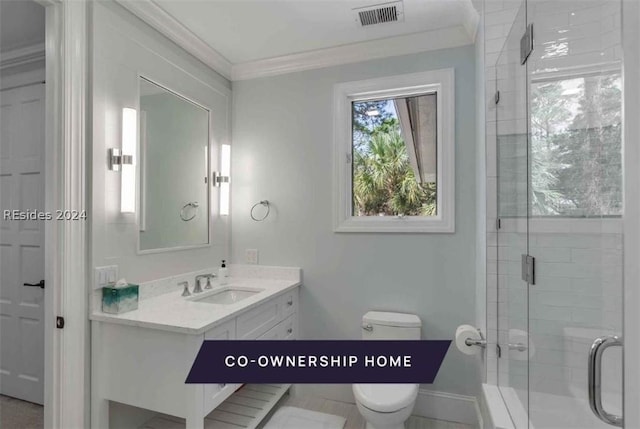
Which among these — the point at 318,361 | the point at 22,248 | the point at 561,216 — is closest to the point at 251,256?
the point at 318,361

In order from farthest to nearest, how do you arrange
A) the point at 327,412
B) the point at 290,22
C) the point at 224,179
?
the point at 224,179, the point at 327,412, the point at 290,22

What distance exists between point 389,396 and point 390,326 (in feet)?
1.46

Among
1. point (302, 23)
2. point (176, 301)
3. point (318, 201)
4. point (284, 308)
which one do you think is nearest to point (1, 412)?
point (176, 301)

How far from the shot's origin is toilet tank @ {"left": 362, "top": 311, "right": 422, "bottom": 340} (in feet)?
6.75

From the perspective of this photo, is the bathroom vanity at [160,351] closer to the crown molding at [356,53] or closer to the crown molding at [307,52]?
the crown molding at [307,52]

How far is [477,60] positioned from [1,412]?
12.1 ft

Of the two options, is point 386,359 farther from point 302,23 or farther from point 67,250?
point 302,23

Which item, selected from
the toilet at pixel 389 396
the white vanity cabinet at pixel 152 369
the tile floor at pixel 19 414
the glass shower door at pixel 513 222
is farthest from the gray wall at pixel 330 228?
the tile floor at pixel 19 414

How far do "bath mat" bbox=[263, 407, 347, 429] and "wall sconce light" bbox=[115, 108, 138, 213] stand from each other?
1517 mm

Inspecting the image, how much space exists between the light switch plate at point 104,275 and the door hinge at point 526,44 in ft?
7.07

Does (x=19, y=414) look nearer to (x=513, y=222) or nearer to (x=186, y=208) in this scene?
(x=186, y=208)

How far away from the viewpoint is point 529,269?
1.39 metres

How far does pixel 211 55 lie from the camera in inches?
93.1

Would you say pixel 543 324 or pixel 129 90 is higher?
pixel 129 90
